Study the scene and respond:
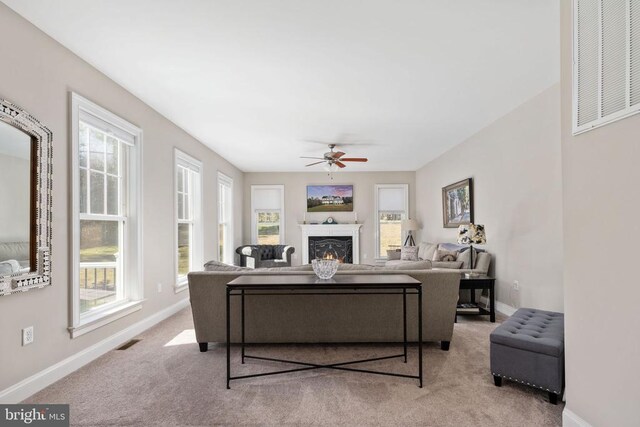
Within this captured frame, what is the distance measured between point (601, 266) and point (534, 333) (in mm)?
982

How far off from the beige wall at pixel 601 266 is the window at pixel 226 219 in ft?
21.4

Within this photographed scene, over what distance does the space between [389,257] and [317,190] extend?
2.61 meters

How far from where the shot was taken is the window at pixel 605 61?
1.63 metres

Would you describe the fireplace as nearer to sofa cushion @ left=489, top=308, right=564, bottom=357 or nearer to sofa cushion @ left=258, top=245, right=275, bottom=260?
sofa cushion @ left=258, top=245, right=275, bottom=260

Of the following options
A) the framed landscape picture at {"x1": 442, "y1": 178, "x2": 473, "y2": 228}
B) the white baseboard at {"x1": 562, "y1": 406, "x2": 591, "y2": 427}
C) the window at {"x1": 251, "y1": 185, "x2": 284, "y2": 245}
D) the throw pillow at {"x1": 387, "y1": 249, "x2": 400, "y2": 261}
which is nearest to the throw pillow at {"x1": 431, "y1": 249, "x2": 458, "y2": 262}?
the framed landscape picture at {"x1": 442, "y1": 178, "x2": 473, "y2": 228}

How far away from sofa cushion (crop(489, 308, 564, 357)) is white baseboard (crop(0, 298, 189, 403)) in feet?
10.5

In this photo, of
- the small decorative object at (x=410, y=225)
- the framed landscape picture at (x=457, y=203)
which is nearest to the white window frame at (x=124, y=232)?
the framed landscape picture at (x=457, y=203)

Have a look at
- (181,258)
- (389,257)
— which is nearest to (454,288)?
(181,258)

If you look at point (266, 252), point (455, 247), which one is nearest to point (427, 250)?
point (455, 247)

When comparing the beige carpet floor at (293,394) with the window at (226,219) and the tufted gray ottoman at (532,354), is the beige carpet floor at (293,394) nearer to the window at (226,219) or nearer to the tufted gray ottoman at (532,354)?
the tufted gray ottoman at (532,354)

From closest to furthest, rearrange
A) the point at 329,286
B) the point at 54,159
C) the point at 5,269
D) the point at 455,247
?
the point at 5,269
the point at 329,286
the point at 54,159
the point at 455,247

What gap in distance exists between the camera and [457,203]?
20.9 feet

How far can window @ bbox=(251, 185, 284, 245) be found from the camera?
945 cm

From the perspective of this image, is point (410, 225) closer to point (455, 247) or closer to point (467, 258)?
point (455, 247)
